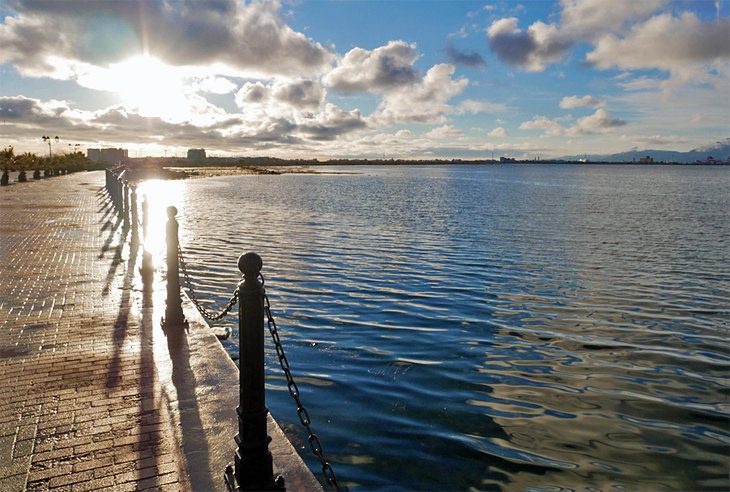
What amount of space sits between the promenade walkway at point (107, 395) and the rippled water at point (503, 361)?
1.12m

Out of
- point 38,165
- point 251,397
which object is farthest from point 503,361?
point 38,165

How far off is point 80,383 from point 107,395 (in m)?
0.49

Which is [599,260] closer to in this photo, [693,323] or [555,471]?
[693,323]

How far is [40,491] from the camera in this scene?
3621 mm

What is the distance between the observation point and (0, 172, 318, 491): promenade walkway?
3885 millimetres

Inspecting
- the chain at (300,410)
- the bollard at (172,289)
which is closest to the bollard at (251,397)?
the chain at (300,410)

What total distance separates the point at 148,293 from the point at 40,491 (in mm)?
5978

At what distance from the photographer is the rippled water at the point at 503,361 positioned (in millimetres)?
5219

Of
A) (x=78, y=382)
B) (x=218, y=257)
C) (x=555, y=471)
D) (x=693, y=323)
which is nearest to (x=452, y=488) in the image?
(x=555, y=471)

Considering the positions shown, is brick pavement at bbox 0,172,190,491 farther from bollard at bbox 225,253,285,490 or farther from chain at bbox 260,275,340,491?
chain at bbox 260,275,340,491

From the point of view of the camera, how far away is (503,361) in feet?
25.9

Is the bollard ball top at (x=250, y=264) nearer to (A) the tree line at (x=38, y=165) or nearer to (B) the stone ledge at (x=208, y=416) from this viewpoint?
(B) the stone ledge at (x=208, y=416)

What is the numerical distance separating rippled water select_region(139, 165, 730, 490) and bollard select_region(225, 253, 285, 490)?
1412 mm

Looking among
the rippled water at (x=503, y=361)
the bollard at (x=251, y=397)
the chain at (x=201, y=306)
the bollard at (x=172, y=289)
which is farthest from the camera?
the bollard at (x=172, y=289)
